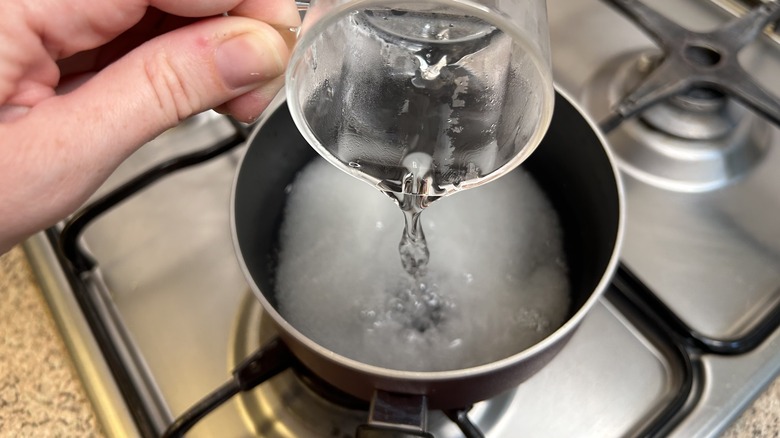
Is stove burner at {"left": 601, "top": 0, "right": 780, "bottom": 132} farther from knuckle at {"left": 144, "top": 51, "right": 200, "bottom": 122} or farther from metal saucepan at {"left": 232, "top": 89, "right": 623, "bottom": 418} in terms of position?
knuckle at {"left": 144, "top": 51, "right": 200, "bottom": 122}

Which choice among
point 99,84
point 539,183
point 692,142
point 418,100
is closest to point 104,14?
point 99,84

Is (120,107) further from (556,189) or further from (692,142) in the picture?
(692,142)

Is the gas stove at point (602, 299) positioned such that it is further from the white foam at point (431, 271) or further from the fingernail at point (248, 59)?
the fingernail at point (248, 59)

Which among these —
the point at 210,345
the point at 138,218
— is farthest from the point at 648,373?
the point at 138,218

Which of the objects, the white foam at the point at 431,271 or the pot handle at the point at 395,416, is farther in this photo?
the white foam at the point at 431,271

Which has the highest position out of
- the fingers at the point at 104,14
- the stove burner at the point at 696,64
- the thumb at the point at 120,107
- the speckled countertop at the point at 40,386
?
the fingers at the point at 104,14

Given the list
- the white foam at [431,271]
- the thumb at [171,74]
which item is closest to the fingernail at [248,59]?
the thumb at [171,74]

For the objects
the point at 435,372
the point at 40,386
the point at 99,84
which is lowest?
the point at 40,386
